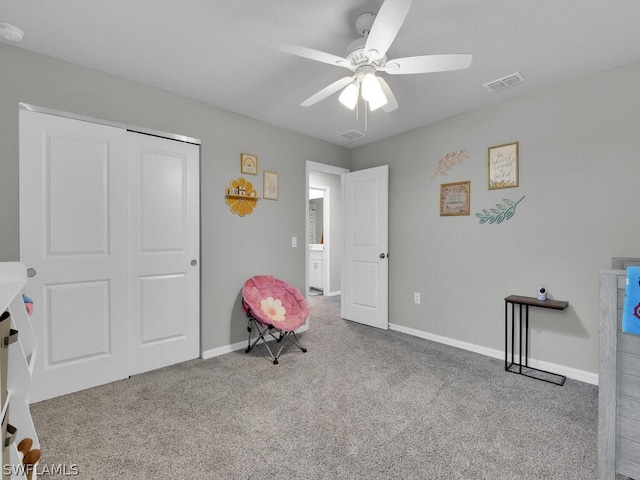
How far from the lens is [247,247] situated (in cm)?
338

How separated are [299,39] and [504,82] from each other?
67.8 inches

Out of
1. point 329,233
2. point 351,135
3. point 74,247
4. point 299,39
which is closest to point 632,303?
point 299,39

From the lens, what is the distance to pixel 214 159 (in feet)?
10.2

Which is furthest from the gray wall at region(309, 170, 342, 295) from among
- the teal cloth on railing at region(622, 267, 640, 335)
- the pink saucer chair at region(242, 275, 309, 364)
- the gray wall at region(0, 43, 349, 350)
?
the teal cloth on railing at region(622, 267, 640, 335)

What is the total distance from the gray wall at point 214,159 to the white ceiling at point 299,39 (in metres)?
0.14

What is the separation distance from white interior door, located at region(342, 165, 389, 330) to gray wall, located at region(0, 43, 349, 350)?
0.57 meters

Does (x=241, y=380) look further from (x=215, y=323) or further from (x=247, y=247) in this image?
(x=247, y=247)

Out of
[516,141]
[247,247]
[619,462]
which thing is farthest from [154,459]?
[516,141]

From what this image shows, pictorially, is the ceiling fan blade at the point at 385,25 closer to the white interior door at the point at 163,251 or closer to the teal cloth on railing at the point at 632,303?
the teal cloth on railing at the point at 632,303

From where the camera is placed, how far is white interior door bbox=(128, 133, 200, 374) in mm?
2652

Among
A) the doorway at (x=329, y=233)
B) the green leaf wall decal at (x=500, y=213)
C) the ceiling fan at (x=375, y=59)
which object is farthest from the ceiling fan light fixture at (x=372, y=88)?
the doorway at (x=329, y=233)

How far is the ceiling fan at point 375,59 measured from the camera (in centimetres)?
148

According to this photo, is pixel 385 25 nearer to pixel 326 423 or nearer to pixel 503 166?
pixel 503 166

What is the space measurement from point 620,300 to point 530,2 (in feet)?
5.26
